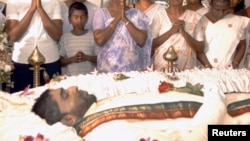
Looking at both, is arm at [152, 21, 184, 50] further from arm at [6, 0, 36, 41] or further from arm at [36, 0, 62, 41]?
arm at [6, 0, 36, 41]

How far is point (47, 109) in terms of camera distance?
7.44 ft

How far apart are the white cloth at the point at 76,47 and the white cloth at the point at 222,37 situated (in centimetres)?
91

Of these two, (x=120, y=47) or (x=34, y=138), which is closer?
(x=34, y=138)

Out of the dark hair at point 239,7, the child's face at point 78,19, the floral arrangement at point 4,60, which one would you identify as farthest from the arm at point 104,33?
the dark hair at point 239,7

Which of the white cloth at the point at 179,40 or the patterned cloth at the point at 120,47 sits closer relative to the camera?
the patterned cloth at the point at 120,47

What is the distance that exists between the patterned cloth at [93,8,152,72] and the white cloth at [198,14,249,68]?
0.60 meters

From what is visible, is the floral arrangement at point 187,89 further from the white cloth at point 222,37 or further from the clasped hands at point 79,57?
the white cloth at point 222,37

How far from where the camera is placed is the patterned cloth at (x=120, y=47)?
3.67m

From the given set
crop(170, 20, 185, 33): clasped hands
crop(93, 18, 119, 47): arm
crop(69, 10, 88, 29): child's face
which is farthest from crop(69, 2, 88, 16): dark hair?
crop(170, 20, 185, 33): clasped hands

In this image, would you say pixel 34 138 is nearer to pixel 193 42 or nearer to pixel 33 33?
pixel 33 33

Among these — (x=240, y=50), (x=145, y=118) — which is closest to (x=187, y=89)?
(x=145, y=118)

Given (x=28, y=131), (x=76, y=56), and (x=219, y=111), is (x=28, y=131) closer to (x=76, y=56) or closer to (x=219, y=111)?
(x=219, y=111)

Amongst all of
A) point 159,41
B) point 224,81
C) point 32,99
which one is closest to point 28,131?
point 32,99

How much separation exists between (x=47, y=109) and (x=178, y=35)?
1.81m
